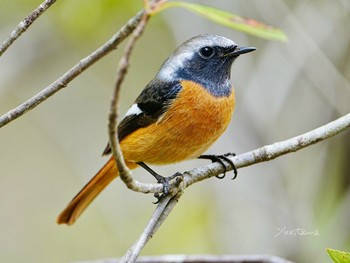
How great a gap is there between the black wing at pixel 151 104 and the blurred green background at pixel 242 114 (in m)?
0.99

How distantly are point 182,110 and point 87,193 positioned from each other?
980mm

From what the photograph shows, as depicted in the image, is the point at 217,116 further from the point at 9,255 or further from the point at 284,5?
the point at 9,255

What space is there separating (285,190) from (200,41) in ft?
5.81

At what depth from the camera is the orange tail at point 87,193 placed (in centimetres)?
404

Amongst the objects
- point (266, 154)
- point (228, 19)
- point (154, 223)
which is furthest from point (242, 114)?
point (228, 19)

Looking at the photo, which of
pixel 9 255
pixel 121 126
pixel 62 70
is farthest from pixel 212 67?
pixel 9 255

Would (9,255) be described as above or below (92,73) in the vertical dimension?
below

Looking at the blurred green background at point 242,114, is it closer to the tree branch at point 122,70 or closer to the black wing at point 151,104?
the black wing at point 151,104

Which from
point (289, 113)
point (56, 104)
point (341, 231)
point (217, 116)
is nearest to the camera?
point (217, 116)

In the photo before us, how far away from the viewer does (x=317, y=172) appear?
5.32 meters

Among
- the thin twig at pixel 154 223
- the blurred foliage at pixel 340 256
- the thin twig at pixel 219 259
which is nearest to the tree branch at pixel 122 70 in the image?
the thin twig at pixel 154 223

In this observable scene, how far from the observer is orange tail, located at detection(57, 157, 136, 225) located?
4043 mm

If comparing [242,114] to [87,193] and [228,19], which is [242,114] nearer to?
[87,193]

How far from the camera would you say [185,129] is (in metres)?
3.63
